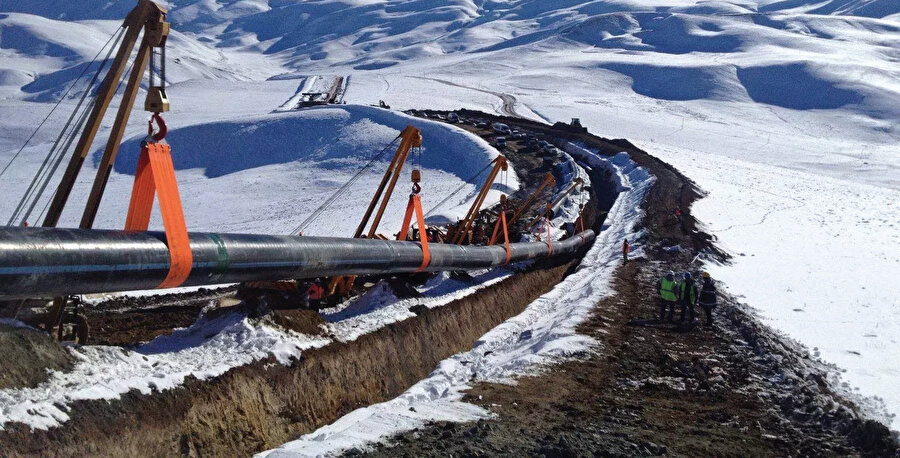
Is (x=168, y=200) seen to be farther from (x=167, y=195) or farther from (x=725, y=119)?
(x=725, y=119)

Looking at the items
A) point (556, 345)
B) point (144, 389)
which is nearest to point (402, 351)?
point (556, 345)

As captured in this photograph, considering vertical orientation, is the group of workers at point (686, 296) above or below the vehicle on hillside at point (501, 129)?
above

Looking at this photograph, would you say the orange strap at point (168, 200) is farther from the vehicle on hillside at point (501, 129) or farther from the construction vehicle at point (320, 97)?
the construction vehicle at point (320, 97)


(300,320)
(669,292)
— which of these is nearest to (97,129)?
(300,320)

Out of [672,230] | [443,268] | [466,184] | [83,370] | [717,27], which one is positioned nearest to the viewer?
[83,370]

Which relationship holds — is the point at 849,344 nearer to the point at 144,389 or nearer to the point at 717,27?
the point at 144,389

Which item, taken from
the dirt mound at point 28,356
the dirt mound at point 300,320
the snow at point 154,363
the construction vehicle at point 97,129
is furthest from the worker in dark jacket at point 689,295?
the dirt mound at point 28,356

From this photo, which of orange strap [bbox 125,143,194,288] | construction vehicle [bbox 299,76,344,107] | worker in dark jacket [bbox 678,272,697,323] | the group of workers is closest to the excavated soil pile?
orange strap [bbox 125,143,194,288]
